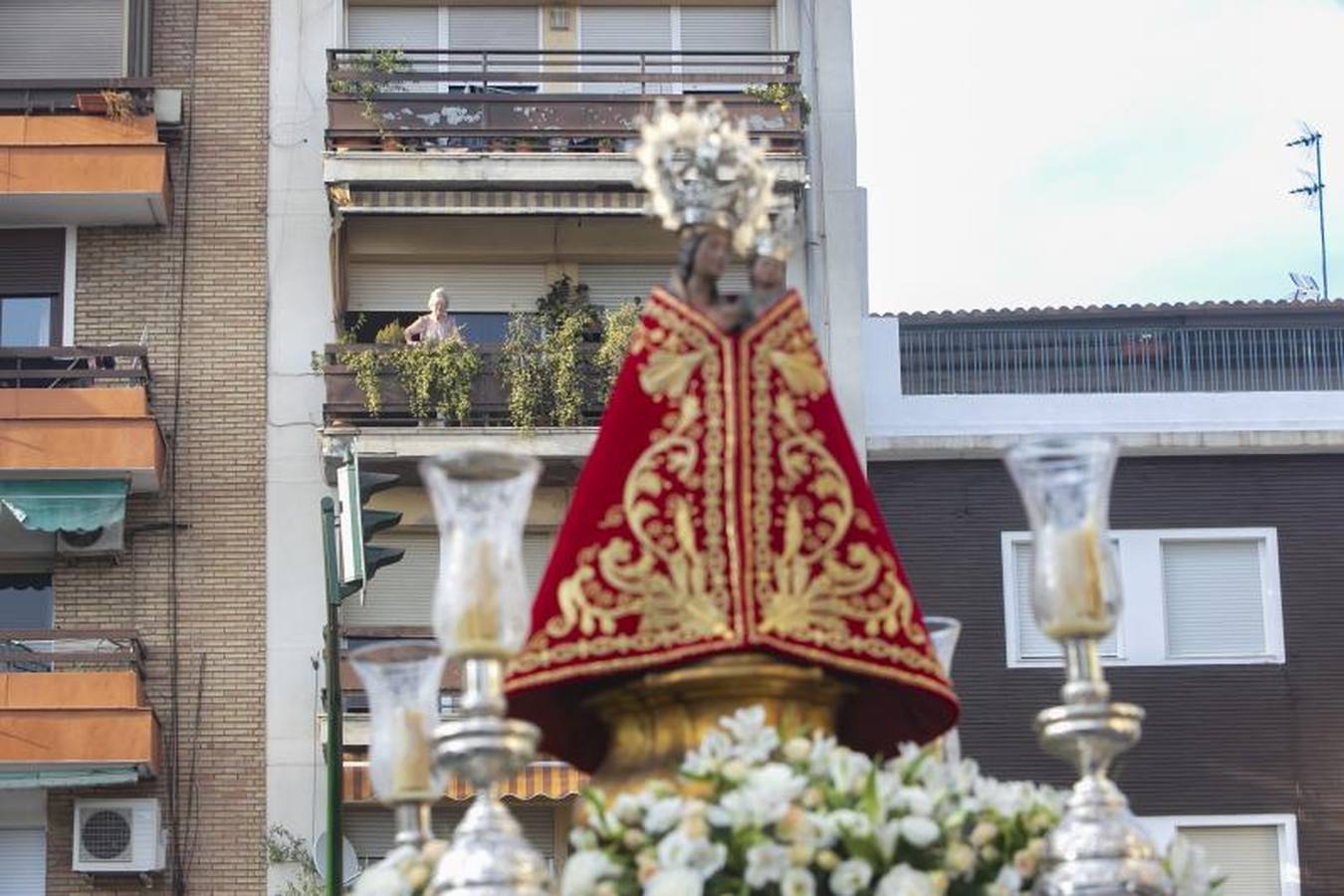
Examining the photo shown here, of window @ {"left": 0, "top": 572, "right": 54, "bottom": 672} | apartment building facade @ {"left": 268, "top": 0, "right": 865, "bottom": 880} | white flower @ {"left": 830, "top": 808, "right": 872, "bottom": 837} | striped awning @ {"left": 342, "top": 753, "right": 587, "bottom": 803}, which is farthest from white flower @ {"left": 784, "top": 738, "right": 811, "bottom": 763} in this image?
window @ {"left": 0, "top": 572, "right": 54, "bottom": 672}

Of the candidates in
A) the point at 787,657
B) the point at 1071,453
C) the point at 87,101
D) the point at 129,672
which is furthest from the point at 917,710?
the point at 87,101

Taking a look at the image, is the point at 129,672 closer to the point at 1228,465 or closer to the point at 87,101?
the point at 87,101

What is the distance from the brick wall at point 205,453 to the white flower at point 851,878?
20059 millimetres

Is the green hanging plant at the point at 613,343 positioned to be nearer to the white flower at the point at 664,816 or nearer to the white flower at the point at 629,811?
the white flower at the point at 629,811

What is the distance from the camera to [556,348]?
97.7ft

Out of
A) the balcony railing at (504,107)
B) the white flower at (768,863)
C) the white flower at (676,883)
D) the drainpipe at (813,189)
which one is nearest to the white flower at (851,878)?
the white flower at (768,863)

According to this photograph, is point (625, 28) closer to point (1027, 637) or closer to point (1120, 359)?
point (1120, 359)

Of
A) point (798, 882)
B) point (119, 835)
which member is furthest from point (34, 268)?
point (798, 882)

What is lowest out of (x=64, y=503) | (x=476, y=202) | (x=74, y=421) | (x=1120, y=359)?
(x=64, y=503)

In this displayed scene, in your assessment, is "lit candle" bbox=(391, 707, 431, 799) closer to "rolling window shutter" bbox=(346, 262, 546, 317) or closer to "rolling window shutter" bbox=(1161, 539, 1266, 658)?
"rolling window shutter" bbox=(1161, 539, 1266, 658)

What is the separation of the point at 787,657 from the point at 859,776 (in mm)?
730

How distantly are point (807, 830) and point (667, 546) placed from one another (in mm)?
1405

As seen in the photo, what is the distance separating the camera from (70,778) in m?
28.3

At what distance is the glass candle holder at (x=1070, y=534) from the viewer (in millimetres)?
9773
